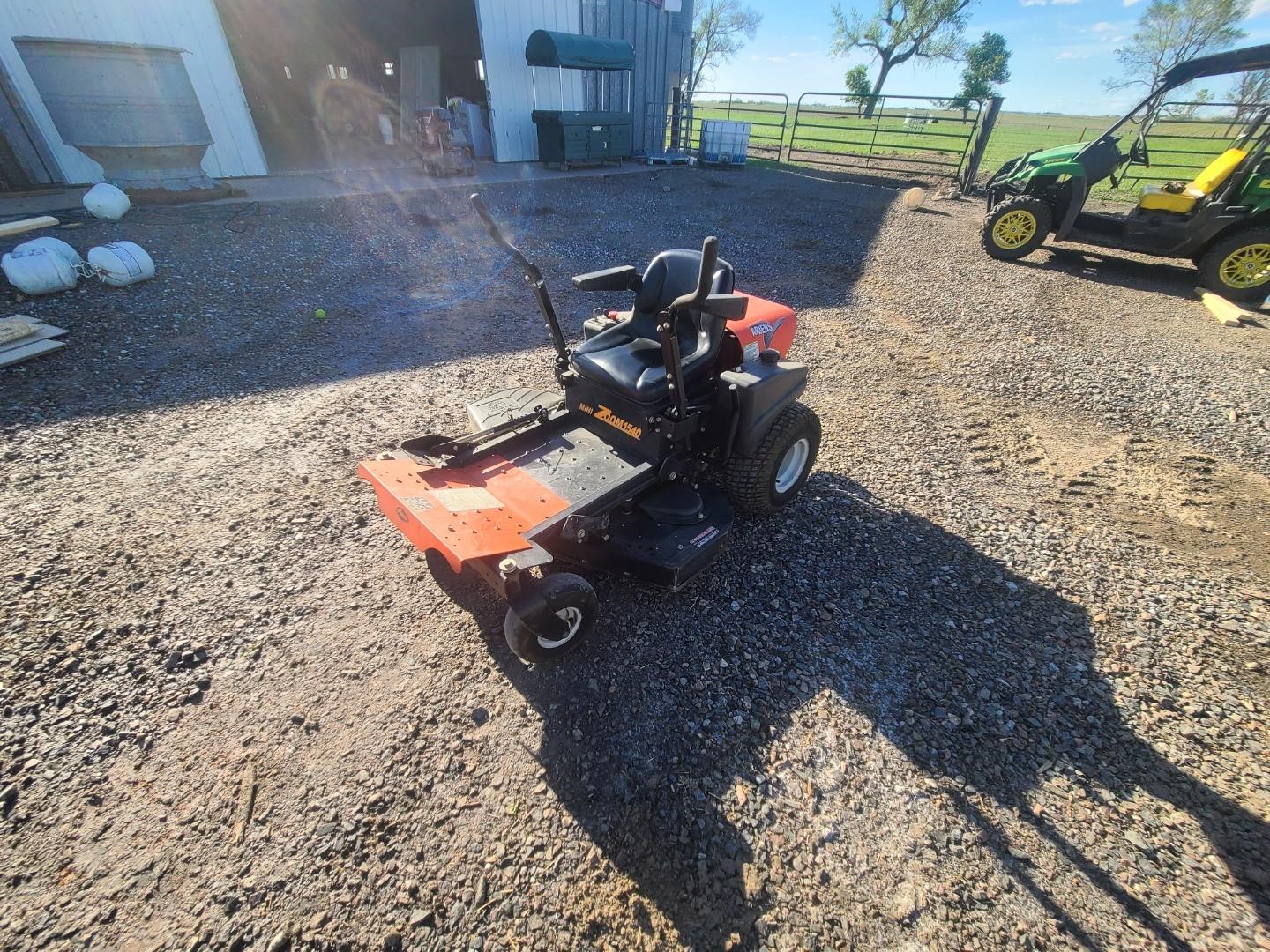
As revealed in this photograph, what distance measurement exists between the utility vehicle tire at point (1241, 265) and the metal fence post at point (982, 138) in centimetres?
680

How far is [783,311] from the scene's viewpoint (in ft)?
11.8

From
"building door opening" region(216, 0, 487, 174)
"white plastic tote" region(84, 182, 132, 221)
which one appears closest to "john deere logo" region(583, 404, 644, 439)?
"white plastic tote" region(84, 182, 132, 221)

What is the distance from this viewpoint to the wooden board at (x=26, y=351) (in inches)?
169

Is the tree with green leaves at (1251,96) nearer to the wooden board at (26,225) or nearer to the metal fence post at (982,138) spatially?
the metal fence post at (982,138)

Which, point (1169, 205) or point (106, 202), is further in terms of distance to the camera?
point (106, 202)

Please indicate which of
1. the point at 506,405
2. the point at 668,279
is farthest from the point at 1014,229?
the point at 506,405

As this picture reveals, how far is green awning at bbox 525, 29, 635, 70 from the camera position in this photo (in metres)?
11.5

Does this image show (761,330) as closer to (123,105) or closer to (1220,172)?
(1220,172)

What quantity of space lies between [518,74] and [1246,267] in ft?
45.5

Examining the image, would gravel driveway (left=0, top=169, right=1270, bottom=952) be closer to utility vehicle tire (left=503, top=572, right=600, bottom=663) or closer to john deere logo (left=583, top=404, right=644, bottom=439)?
utility vehicle tire (left=503, top=572, right=600, bottom=663)

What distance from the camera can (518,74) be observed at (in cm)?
1277

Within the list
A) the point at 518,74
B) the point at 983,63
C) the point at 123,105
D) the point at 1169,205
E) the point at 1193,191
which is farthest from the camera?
the point at 983,63

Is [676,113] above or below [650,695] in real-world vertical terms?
above

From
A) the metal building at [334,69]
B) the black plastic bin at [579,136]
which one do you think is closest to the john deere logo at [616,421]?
the metal building at [334,69]
